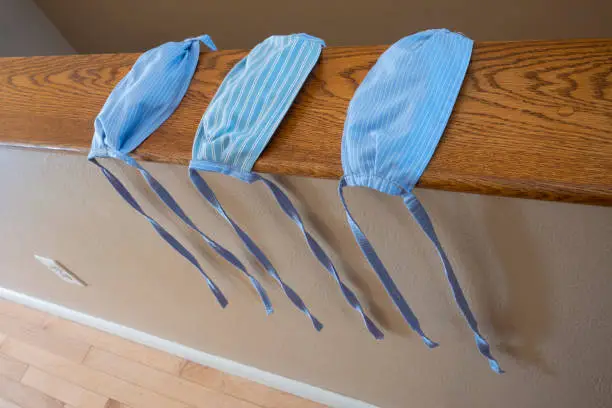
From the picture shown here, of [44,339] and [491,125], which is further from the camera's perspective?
[44,339]

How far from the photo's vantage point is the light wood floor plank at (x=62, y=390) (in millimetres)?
1315

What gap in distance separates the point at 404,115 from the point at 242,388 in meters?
1.03

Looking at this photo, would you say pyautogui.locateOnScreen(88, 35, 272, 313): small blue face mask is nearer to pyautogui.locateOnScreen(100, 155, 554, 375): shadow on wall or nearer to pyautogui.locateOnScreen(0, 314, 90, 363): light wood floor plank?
pyautogui.locateOnScreen(100, 155, 554, 375): shadow on wall

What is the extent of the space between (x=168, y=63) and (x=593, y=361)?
2.28ft

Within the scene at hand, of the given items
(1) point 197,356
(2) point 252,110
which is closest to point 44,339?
(1) point 197,356

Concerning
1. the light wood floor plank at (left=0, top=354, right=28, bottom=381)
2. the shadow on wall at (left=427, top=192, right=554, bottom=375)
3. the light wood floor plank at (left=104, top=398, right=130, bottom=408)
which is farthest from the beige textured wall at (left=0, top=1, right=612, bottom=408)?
the light wood floor plank at (left=0, top=354, right=28, bottom=381)

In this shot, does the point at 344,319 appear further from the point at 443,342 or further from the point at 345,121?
the point at 345,121

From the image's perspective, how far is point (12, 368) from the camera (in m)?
1.46

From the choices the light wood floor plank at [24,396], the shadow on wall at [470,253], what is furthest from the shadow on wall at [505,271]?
the light wood floor plank at [24,396]

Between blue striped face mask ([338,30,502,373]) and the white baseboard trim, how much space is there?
741 mm

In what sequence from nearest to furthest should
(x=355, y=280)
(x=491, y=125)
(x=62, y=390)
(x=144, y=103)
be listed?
(x=491, y=125) < (x=144, y=103) < (x=355, y=280) < (x=62, y=390)

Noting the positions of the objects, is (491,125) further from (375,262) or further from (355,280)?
(355,280)

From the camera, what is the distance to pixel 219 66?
61cm

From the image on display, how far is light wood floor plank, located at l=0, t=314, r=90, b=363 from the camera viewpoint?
56.8 inches
